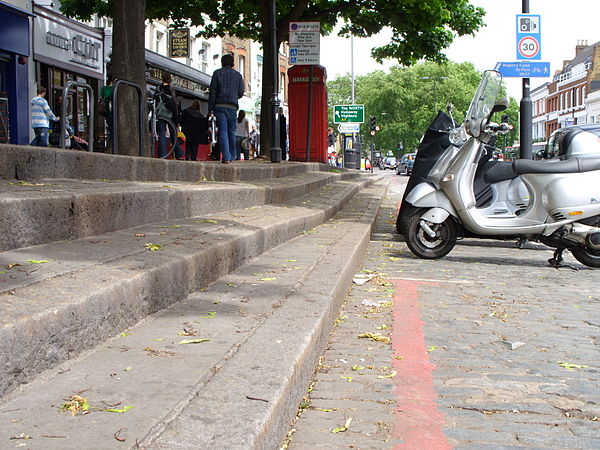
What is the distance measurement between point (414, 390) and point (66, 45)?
20616 millimetres

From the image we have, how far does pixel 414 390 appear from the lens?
12.4ft

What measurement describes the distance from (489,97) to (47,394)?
25.0 ft

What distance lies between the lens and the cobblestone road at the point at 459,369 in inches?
126

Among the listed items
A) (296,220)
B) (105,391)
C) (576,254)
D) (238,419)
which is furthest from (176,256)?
(576,254)

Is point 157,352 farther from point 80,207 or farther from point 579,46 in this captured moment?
point 579,46

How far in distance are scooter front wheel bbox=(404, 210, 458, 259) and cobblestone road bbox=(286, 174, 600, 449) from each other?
148 cm

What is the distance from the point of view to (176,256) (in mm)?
4215

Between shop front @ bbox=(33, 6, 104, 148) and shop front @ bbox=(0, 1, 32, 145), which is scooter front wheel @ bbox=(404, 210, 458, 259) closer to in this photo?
shop front @ bbox=(33, 6, 104, 148)

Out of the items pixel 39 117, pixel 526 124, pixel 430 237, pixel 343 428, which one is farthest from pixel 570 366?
pixel 39 117

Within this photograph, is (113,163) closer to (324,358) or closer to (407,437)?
(324,358)

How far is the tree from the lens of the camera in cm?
2148

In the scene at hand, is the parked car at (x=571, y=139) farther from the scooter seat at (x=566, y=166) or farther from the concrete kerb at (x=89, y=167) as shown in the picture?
the concrete kerb at (x=89, y=167)

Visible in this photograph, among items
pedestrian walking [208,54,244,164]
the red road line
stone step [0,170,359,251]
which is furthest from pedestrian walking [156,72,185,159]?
the red road line

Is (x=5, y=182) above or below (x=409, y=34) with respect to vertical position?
below
